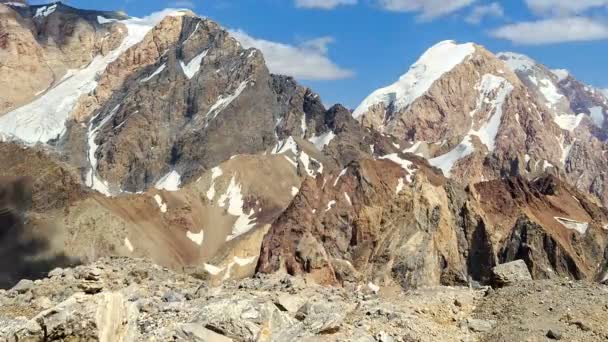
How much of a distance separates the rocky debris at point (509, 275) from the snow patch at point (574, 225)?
109 metres

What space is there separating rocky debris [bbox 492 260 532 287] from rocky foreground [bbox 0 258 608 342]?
75 millimetres

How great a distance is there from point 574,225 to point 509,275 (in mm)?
114981

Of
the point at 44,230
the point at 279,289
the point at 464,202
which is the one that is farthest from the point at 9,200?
the point at 279,289

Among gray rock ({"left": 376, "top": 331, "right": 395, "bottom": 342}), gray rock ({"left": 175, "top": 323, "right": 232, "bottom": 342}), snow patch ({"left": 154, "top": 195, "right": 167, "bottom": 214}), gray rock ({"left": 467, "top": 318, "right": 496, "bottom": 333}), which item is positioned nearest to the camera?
gray rock ({"left": 175, "top": 323, "right": 232, "bottom": 342})

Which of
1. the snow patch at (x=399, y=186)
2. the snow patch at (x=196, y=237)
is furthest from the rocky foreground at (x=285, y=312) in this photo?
the snow patch at (x=196, y=237)

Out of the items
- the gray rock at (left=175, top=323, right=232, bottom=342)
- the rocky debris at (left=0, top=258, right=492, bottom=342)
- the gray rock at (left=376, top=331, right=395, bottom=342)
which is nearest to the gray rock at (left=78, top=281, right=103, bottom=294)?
the rocky debris at (left=0, top=258, right=492, bottom=342)

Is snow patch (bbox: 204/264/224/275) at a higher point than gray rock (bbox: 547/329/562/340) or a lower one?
lower

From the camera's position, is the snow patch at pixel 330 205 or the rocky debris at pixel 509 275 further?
the snow patch at pixel 330 205

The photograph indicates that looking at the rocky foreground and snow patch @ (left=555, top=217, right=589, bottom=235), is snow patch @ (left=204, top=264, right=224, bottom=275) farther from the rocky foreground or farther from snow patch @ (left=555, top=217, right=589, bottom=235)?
the rocky foreground

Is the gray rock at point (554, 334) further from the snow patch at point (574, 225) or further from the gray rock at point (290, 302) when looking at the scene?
the snow patch at point (574, 225)

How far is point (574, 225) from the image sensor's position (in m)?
130

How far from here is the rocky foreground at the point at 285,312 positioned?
13.1 metres

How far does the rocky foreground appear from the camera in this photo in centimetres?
1315

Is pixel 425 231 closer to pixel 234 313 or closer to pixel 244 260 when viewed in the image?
pixel 244 260
